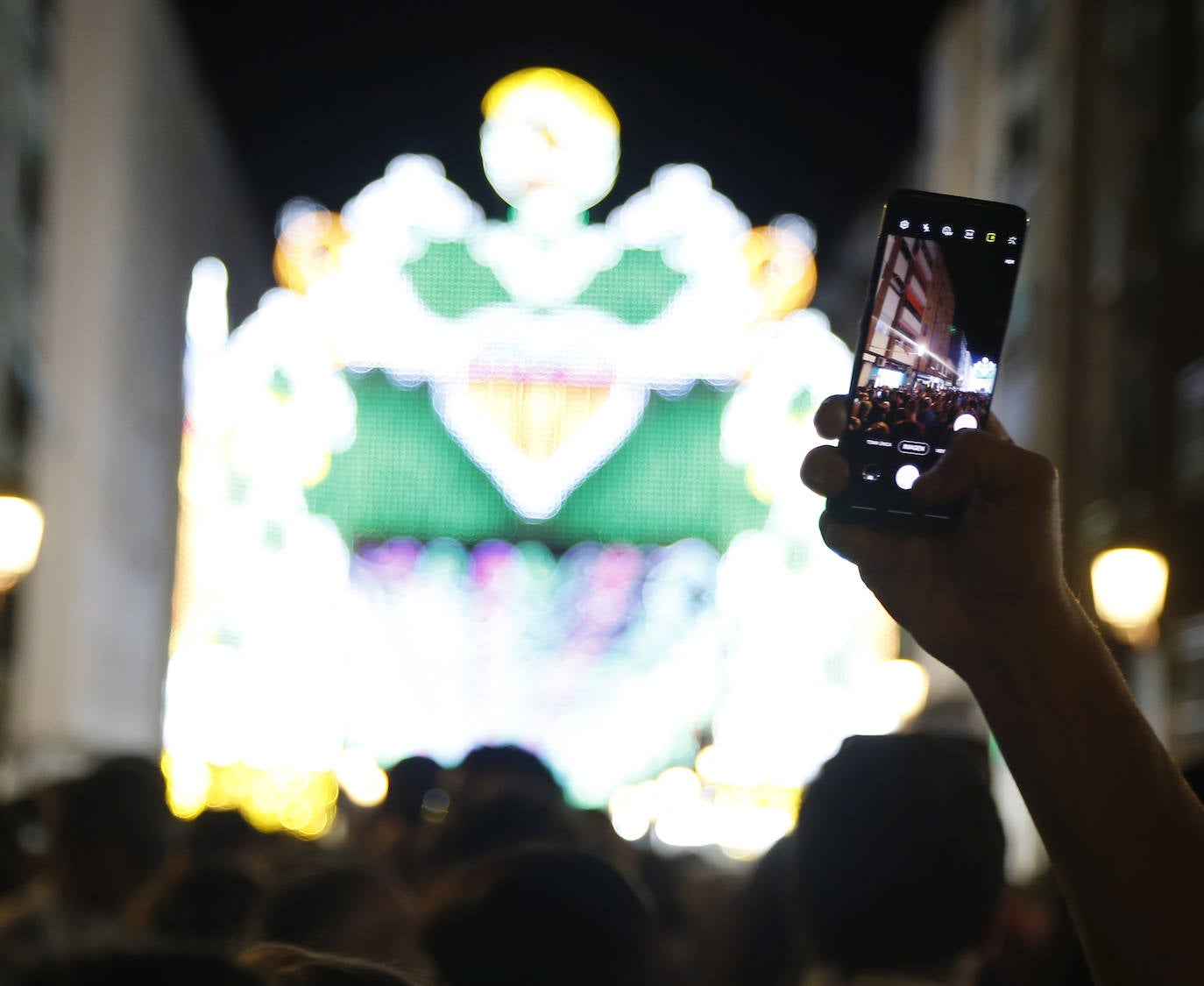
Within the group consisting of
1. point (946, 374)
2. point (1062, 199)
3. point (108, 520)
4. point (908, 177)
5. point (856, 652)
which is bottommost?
point (856, 652)

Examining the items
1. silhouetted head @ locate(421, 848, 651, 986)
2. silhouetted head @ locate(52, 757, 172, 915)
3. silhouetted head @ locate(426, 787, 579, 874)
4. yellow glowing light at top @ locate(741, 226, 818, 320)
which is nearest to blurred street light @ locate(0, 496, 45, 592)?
silhouetted head @ locate(52, 757, 172, 915)

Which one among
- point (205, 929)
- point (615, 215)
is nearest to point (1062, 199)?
point (615, 215)

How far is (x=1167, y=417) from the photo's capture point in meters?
17.9

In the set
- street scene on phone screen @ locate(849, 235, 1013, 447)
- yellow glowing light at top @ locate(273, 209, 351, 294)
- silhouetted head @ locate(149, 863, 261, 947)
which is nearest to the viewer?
street scene on phone screen @ locate(849, 235, 1013, 447)

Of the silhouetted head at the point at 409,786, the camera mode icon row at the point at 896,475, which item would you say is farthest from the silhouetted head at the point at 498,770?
the camera mode icon row at the point at 896,475

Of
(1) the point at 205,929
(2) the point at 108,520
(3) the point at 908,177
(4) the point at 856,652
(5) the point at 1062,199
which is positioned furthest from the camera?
(3) the point at 908,177

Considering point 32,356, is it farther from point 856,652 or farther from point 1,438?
point 856,652

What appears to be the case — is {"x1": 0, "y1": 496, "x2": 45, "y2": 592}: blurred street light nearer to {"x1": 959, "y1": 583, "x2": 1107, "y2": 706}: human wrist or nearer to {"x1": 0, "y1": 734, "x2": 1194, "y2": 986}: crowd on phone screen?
{"x1": 0, "y1": 734, "x2": 1194, "y2": 986}: crowd on phone screen

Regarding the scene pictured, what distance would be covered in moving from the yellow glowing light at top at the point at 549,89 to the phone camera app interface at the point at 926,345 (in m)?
25.2

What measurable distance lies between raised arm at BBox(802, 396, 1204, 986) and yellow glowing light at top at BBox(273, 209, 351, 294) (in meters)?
26.9

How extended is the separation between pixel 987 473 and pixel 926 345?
33cm

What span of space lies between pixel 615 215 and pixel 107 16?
7851 mm

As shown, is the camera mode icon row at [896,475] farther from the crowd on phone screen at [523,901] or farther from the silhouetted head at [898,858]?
the silhouetted head at [898,858]

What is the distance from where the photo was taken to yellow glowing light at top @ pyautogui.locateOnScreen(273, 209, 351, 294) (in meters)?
28.4
